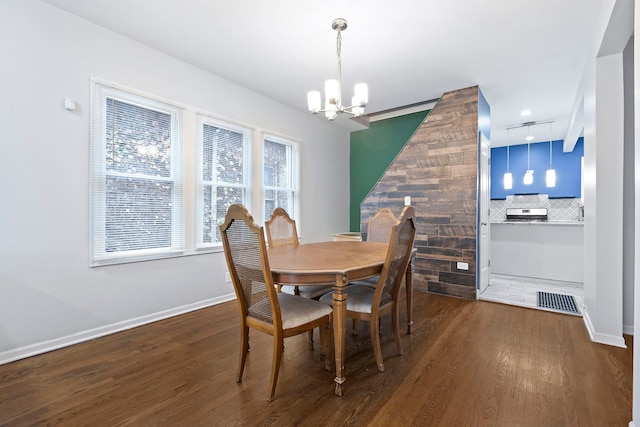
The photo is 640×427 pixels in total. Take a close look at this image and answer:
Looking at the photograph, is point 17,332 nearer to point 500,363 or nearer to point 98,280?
point 98,280

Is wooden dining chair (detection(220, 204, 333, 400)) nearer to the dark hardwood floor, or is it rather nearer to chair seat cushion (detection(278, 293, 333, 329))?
chair seat cushion (detection(278, 293, 333, 329))

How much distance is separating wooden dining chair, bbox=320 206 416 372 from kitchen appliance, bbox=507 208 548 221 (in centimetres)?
517

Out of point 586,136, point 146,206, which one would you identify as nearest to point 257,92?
point 146,206

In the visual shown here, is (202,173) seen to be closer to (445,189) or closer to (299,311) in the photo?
(299,311)

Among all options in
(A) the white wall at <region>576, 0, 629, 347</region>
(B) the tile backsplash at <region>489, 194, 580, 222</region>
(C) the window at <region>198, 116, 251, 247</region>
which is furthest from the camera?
(B) the tile backsplash at <region>489, 194, 580, 222</region>

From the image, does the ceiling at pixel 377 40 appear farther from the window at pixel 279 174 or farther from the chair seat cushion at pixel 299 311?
the chair seat cushion at pixel 299 311

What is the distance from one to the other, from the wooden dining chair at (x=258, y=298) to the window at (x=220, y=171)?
179 cm

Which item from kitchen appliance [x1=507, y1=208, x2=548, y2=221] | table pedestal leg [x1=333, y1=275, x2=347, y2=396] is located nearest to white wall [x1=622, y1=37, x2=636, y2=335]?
table pedestal leg [x1=333, y1=275, x2=347, y2=396]

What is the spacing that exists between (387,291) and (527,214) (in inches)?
214

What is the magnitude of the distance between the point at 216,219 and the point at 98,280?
→ 1311 millimetres

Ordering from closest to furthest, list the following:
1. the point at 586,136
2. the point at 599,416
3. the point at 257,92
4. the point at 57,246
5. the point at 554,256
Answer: the point at 599,416
the point at 57,246
the point at 586,136
the point at 257,92
the point at 554,256

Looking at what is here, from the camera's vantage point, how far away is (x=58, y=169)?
239 centimetres

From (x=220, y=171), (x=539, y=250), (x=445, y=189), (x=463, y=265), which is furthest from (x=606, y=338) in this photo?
(x=220, y=171)

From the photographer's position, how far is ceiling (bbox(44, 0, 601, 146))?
2.37 meters
